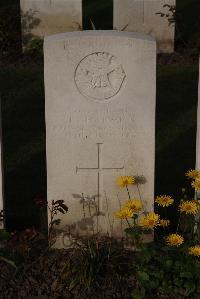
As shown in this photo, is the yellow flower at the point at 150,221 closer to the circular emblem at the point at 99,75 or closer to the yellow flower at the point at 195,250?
the yellow flower at the point at 195,250

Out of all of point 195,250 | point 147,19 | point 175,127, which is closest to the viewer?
point 195,250

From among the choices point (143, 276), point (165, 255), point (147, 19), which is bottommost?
point (143, 276)

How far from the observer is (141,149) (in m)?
4.84

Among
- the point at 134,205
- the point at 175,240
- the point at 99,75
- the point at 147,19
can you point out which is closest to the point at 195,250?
the point at 175,240

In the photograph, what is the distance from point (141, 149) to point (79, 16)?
229 inches

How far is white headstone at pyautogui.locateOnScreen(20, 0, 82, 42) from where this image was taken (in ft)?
33.3

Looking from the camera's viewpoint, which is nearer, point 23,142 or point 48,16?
point 23,142

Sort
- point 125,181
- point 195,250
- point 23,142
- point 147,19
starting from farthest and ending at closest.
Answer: point 147,19
point 23,142
point 125,181
point 195,250

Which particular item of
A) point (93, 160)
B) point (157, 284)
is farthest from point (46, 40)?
point (157, 284)

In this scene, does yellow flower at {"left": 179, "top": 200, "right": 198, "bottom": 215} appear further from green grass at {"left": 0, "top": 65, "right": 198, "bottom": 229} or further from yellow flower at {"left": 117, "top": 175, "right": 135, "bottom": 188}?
green grass at {"left": 0, "top": 65, "right": 198, "bottom": 229}

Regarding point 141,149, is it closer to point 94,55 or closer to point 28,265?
point 94,55

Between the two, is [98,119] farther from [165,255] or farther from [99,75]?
[165,255]

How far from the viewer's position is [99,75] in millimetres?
4684

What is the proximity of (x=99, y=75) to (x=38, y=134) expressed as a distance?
2944mm
